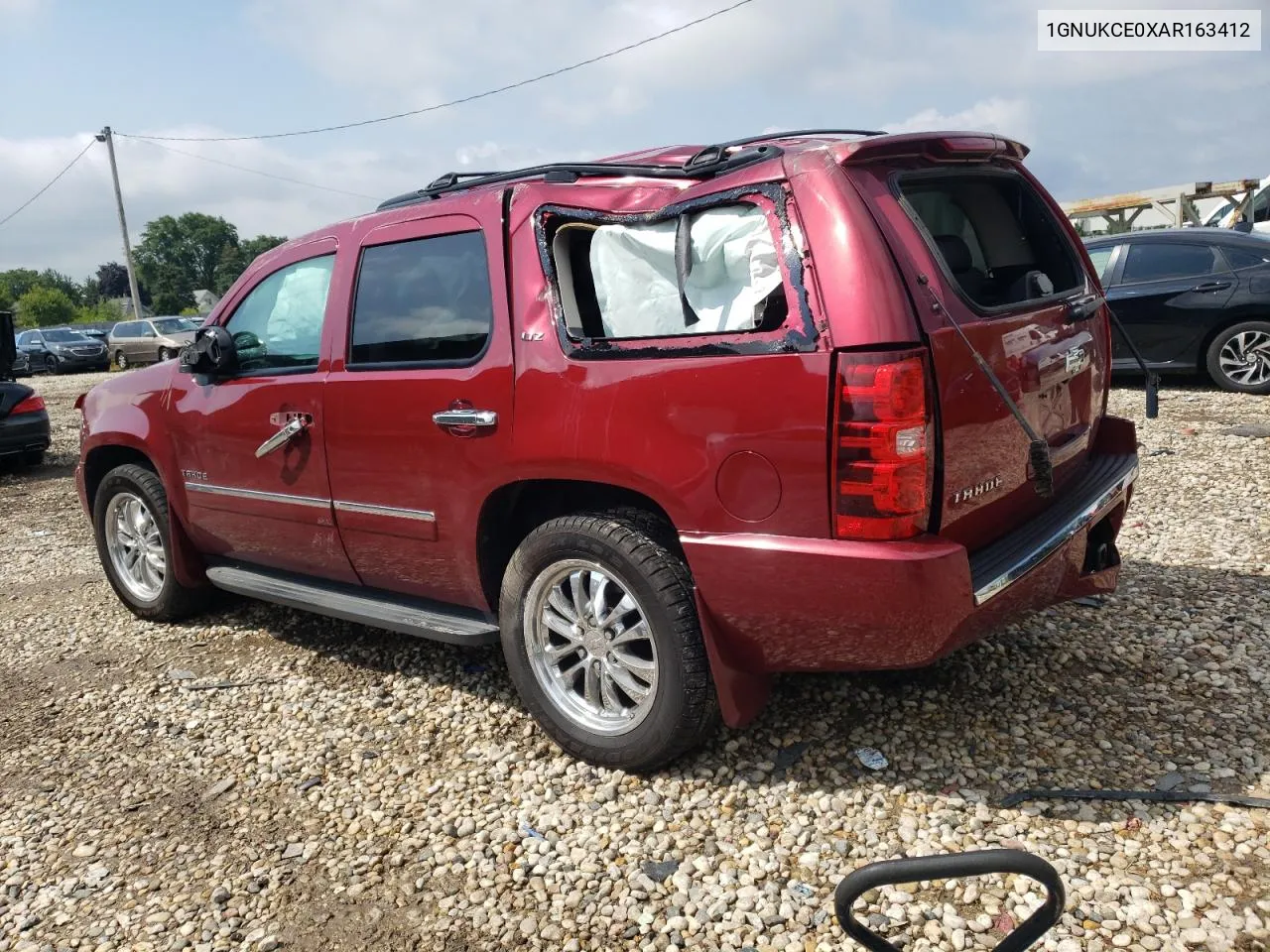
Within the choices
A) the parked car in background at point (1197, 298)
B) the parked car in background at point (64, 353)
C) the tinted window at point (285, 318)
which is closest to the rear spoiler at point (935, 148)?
the tinted window at point (285, 318)

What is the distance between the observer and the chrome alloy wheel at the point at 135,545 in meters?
4.89

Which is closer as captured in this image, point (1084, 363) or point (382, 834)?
point (382, 834)

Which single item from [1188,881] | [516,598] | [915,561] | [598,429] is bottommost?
[1188,881]

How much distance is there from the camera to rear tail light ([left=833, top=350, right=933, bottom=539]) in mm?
2439

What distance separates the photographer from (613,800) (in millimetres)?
3014

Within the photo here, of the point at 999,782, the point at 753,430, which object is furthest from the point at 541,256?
the point at 999,782

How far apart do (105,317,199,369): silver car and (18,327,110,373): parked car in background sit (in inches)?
58.8

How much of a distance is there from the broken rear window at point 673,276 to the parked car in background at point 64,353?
3013cm

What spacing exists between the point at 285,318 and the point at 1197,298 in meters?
8.21

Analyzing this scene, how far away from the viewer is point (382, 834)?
9.59ft

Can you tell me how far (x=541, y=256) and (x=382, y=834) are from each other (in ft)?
6.18

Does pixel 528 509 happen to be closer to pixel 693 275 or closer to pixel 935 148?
pixel 693 275

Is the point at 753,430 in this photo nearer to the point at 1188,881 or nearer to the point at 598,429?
the point at 598,429

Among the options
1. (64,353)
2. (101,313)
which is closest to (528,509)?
(64,353)
